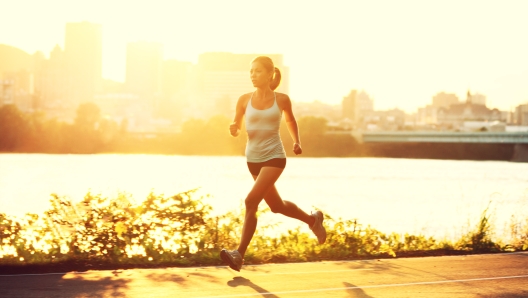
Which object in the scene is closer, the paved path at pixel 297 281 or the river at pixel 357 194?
Answer: the paved path at pixel 297 281

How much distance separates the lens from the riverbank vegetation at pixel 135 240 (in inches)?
319

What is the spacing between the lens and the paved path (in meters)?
6.50

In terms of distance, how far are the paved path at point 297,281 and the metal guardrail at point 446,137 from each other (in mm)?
82390

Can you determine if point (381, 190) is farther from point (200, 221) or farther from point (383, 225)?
point (200, 221)

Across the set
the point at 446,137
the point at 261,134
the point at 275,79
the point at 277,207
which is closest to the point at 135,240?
the point at 277,207

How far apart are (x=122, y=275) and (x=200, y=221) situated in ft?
5.92

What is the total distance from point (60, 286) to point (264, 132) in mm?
2096

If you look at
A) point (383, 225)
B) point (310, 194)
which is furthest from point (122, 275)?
point (310, 194)

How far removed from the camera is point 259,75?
7.24m

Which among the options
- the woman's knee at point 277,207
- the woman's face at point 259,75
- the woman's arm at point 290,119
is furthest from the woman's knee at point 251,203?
the woman's face at point 259,75

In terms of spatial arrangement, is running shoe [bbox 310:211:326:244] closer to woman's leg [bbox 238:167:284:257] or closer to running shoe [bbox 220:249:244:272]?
woman's leg [bbox 238:167:284:257]

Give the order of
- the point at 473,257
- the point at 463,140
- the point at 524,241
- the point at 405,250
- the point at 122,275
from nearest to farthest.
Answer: the point at 122,275, the point at 473,257, the point at 405,250, the point at 524,241, the point at 463,140

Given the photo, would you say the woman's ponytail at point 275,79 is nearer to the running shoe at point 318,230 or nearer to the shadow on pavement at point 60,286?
the running shoe at point 318,230

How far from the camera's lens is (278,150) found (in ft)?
23.6
